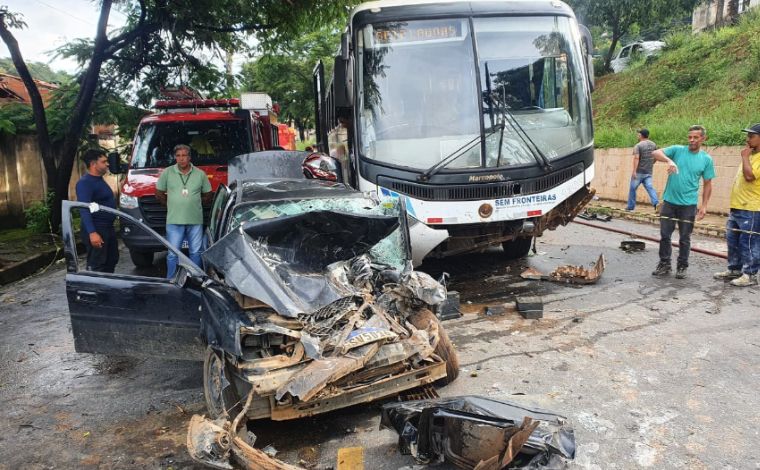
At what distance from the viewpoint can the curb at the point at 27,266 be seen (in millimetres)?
8508

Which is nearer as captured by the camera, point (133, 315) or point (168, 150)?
point (133, 315)

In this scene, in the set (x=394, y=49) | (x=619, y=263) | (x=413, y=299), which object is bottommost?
(x=619, y=263)

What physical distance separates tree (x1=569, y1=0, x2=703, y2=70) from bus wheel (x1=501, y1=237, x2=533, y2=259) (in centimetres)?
1986

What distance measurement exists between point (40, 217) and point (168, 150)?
15.9 ft

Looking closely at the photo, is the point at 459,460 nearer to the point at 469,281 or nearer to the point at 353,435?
the point at 353,435

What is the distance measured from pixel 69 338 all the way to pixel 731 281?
25.3 ft

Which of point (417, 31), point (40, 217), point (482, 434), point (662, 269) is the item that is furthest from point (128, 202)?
point (662, 269)

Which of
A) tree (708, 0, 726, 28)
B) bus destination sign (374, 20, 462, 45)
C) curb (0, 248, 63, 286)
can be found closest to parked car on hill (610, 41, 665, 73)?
tree (708, 0, 726, 28)

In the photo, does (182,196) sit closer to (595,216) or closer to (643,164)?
(595,216)

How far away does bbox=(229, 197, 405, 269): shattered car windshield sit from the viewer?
436 cm

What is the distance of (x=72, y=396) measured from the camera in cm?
445

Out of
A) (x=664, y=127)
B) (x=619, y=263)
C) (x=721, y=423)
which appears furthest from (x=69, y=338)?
(x=664, y=127)

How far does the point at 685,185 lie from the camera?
6.84 meters

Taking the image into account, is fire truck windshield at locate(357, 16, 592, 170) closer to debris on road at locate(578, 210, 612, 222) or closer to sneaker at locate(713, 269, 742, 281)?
sneaker at locate(713, 269, 742, 281)
